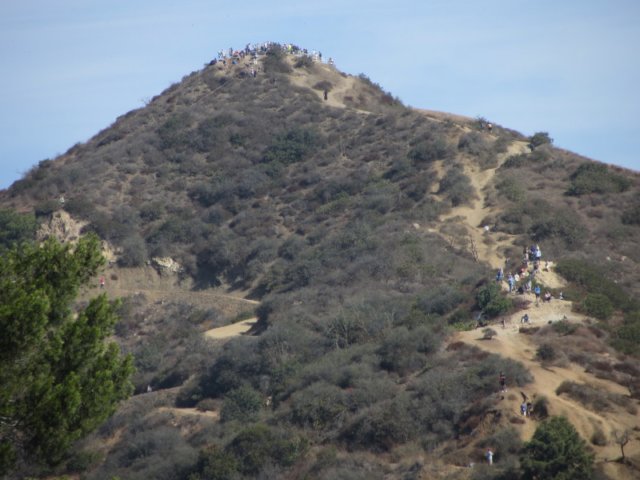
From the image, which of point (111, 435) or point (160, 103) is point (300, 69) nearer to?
point (160, 103)

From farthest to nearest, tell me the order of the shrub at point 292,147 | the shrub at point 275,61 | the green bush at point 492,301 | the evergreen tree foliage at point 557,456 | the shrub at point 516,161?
1. the shrub at point 275,61
2. the shrub at point 292,147
3. the shrub at point 516,161
4. the green bush at point 492,301
5. the evergreen tree foliage at point 557,456

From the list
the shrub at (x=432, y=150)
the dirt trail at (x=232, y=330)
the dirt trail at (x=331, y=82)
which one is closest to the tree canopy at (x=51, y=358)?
the dirt trail at (x=232, y=330)

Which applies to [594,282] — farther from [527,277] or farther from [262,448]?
[262,448]

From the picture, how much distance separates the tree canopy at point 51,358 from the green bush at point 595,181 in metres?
38.1

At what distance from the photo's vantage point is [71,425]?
15.0 metres

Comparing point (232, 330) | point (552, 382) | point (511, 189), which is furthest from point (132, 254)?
point (552, 382)

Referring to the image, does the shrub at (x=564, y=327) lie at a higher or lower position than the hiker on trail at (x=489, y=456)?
higher

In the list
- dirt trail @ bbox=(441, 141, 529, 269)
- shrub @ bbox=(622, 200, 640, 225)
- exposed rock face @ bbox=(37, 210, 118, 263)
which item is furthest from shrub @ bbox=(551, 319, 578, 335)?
exposed rock face @ bbox=(37, 210, 118, 263)

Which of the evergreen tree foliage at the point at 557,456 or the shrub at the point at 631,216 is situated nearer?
the evergreen tree foliage at the point at 557,456

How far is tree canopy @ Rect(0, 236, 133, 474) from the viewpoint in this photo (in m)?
14.5

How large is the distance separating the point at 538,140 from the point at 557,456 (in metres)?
37.1

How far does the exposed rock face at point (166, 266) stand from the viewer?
5503 cm

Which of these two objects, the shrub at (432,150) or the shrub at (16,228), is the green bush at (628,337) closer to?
the shrub at (432,150)

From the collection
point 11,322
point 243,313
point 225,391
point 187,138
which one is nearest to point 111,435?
point 225,391
